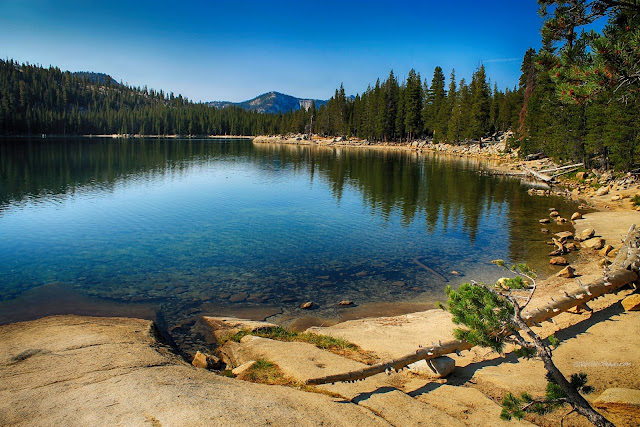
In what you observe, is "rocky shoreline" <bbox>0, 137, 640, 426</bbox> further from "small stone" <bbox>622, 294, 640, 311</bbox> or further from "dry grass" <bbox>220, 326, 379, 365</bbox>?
"dry grass" <bbox>220, 326, 379, 365</bbox>

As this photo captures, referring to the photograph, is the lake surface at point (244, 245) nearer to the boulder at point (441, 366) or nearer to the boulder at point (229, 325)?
the boulder at point (229, 325)

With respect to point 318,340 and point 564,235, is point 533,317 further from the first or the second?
point 564,235

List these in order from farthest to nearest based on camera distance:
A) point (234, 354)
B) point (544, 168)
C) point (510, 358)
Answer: point (544, 168), point (234, 354), point (510, 358)

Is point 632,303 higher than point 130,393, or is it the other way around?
point 632,303

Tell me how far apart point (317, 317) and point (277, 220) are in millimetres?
15228

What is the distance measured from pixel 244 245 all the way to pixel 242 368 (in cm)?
1300

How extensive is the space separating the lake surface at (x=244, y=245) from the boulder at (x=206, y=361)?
6.05ft

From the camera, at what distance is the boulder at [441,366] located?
8.51 metres

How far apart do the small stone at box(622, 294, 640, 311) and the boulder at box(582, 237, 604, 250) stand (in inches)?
407

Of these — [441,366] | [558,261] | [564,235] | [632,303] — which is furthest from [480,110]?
[441,366]

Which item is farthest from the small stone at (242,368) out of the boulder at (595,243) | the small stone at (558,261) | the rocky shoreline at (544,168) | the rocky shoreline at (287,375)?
the rocky shoreline at (544,168)

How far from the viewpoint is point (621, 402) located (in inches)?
257

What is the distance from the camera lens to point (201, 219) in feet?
92.7

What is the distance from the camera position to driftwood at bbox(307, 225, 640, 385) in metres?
8.09
